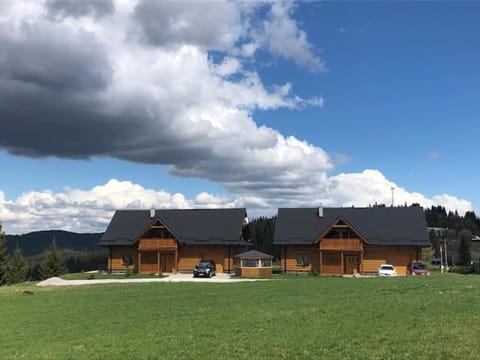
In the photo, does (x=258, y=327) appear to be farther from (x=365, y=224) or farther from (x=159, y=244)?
(x=365, y=224)

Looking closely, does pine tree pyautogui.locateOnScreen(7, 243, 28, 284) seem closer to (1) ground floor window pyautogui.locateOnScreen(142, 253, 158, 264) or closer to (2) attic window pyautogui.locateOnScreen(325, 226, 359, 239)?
(1) ground floor window pyautogui.locateOnScreen(142, 253, 158, 264)

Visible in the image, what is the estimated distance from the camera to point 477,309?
1650cm

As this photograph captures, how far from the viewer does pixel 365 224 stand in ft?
183

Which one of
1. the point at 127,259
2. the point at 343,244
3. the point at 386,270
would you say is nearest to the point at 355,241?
the point at 343,244

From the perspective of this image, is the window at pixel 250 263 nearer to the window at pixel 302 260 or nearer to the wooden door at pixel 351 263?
the window at pixel 302 260

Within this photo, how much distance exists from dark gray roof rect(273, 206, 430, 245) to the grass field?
30.1 m

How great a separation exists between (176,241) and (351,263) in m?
18.8

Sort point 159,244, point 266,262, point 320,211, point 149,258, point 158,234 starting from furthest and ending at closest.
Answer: point 320,211 < point 149,258 < point 158,234 < point 159,244 < point 266,262

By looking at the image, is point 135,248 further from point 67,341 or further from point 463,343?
point 463,343

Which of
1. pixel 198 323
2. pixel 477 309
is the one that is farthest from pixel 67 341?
pixel 477 309

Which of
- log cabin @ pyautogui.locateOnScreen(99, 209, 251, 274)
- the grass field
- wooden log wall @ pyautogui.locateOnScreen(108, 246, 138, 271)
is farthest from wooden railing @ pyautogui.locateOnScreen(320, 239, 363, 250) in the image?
the grass field

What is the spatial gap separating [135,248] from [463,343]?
49.9 m

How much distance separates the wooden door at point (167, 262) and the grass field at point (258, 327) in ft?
108

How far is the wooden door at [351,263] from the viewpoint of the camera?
53.6m
